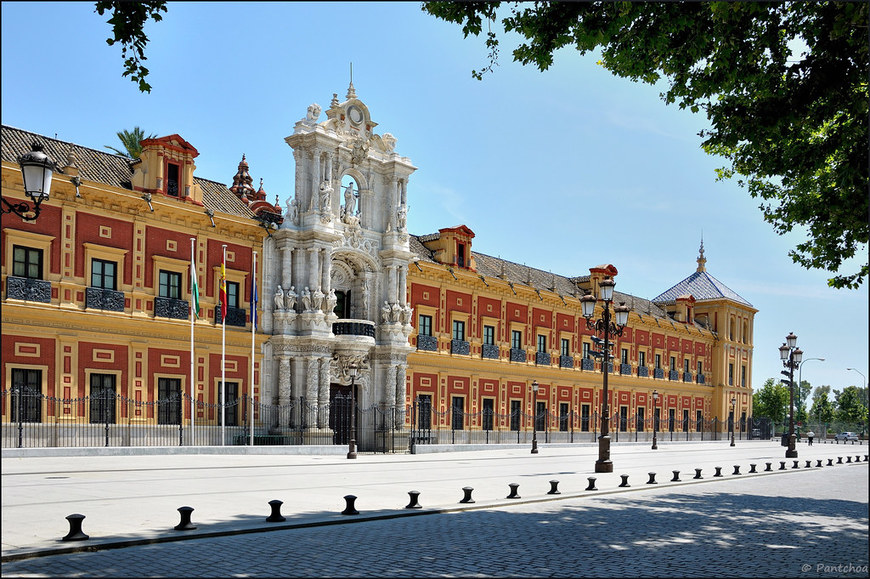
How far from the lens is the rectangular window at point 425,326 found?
37.3 metres

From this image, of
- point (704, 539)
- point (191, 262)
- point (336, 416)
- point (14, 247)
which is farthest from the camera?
point (336, 416)

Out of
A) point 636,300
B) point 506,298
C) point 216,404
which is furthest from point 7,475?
point 636,300

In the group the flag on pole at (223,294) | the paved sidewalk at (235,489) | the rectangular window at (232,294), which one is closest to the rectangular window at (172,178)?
the flag on pole at (223,294)

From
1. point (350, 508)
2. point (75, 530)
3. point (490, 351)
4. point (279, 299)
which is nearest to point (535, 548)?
point (350, 508)

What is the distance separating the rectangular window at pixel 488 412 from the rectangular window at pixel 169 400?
1729cm

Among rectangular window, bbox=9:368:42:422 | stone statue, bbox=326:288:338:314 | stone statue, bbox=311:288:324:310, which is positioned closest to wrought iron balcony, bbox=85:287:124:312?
rectangular window, bbox=9:368:42:422

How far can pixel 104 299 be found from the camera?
2561 centimetres

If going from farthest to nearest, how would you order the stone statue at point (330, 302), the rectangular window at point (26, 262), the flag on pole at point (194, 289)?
the stone statue at point (330, 302) → the flag on pole at point (194, 289) → the rectangular window at point (26, 262)

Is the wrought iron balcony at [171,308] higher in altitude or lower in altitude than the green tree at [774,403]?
higher

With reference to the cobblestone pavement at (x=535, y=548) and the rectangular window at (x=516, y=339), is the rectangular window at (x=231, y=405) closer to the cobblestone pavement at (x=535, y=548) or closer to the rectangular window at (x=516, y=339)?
the rectangular window at (x=516, y=339)

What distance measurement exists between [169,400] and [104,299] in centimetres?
393

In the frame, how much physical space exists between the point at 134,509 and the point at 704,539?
7972 mm

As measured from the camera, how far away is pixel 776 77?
11.7 metres

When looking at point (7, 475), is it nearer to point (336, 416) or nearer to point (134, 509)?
point (134, 509)
